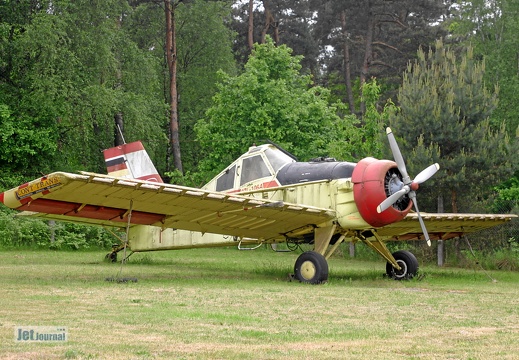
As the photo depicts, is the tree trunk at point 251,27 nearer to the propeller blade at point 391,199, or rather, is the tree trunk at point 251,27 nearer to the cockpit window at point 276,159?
the cockpit window at point 276,159

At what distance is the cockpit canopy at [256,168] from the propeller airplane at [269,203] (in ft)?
0.07

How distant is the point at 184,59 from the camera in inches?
1791

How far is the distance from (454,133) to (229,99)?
12828 millimetres

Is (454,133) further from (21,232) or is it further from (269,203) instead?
(21,232)

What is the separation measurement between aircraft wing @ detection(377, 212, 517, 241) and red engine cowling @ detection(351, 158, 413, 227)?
1.88 metres

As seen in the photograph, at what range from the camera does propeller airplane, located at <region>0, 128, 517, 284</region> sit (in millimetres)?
12312

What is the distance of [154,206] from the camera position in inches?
521

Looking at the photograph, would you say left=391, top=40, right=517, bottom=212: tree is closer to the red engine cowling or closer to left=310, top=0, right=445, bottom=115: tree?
the red engine cowling

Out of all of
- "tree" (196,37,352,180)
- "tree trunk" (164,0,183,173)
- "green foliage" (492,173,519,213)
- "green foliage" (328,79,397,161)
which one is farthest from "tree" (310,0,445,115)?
"green foliage" (492,173,519,213)

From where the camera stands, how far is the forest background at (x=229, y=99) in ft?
68.9

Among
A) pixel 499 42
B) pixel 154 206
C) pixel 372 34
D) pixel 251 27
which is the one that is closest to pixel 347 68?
pixel 372 34

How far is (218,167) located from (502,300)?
2070 centimetres

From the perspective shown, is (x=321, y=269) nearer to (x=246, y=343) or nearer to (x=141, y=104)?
(x=246, y=343)

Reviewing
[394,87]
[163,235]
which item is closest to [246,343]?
[163,235]
